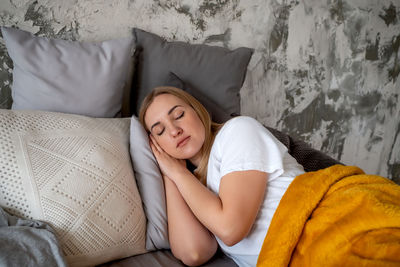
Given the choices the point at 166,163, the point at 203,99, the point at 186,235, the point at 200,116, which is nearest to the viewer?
the point at 186,235

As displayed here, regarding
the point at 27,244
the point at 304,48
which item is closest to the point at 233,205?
the point at 27,244

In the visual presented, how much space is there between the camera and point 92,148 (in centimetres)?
96

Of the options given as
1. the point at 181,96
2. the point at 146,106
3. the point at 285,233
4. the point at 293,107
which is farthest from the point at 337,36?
the point at 285,233

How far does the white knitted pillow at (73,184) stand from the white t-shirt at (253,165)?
33 centimetres

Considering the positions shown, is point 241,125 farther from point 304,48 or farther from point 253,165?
point 304,48

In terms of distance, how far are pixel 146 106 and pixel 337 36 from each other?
1.54 metres

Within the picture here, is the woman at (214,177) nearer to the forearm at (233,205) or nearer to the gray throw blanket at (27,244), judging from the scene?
the forearm at (233,205)

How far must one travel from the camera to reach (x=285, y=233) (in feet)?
2.75

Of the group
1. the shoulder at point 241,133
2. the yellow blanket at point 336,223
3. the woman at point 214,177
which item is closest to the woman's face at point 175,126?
the woman at point 214,177

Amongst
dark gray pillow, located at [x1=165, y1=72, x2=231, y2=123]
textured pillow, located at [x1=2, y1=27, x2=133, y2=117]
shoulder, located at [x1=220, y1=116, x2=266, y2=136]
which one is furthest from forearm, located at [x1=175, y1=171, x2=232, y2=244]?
textured pillow, located at [x1=2, y1=27, x2=133, y2=117]

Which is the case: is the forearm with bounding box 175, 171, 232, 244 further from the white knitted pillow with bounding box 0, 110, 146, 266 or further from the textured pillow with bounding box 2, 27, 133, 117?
the textured pillow with bounding box 2, 27, 133, 117

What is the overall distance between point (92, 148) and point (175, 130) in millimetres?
296

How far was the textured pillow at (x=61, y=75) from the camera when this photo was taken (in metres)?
1.13

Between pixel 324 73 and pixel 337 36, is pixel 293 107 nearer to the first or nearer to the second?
pixel 324 73
